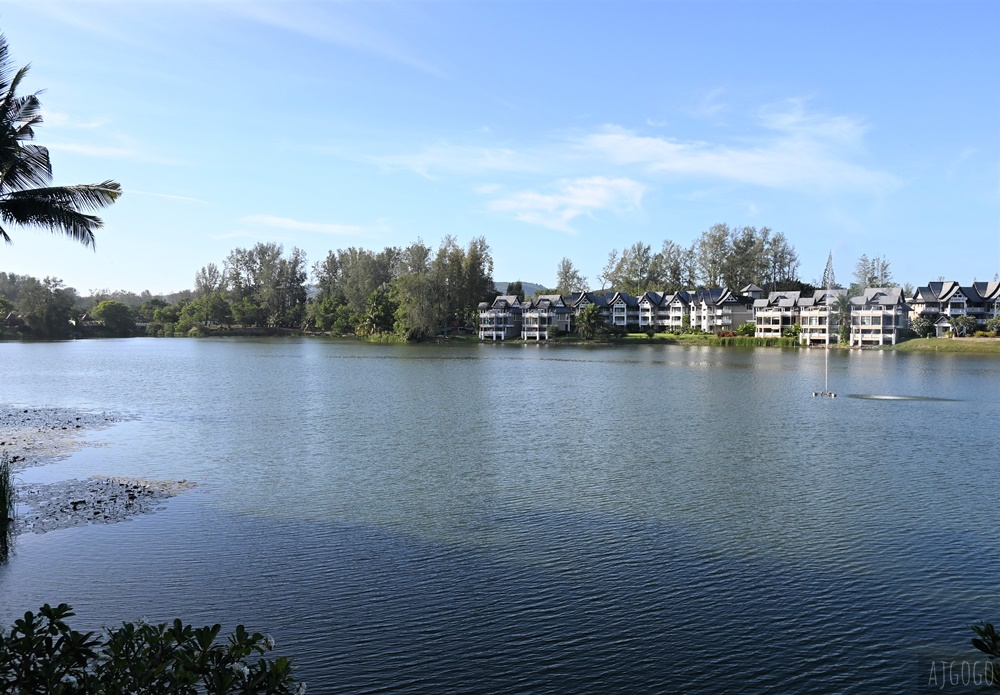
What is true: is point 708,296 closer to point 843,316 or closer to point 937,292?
point 843,316

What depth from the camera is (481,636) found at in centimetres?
1105

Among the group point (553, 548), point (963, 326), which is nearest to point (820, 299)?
point (963, 326)

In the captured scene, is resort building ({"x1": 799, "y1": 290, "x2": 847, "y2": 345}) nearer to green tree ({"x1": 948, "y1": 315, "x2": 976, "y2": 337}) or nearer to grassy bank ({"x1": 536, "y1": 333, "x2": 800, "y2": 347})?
grassy bank ({"x1": 536, "y1": 333, "x2": 800, "y2": 347})

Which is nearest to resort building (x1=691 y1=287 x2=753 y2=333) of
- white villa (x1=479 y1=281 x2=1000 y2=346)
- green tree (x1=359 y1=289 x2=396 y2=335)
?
white villa (x1=479 y1=281 x2=1000 y2=346)

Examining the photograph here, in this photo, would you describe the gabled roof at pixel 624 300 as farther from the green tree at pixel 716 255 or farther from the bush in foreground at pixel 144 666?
the bush in foreground at pixel 144 666

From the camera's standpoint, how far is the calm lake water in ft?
34.8

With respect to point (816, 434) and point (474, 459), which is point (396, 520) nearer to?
point (474, 459)

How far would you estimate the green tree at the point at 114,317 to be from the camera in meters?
148

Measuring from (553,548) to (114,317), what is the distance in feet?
511

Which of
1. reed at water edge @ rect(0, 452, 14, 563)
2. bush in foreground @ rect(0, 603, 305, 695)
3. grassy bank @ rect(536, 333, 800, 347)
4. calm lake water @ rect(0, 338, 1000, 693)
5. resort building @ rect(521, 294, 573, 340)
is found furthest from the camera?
resort building @ rect(521, 294, 573, 340)

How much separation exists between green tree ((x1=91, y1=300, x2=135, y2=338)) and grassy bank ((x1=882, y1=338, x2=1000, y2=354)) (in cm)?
13903

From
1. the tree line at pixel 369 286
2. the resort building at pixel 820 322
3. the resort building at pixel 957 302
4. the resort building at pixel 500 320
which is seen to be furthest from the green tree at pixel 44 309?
the resort building at pixel 957 302

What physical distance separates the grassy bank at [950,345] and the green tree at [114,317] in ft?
456

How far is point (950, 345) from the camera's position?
98.9 meters
